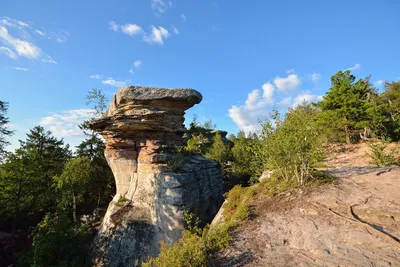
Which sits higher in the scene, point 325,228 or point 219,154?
point 219,154

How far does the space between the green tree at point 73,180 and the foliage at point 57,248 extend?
531cm

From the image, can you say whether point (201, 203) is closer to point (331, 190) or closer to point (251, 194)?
point (251, 194)

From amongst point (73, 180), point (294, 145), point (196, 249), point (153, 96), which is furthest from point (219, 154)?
point (196, 249)

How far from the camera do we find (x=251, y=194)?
8.40 meters

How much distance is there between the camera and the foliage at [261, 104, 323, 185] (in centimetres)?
765

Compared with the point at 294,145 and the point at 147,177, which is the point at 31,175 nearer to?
the point at 147,177

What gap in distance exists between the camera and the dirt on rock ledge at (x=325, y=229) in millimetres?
4125

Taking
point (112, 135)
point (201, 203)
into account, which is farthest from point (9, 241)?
point (201, 203)

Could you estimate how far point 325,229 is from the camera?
5.15 meters

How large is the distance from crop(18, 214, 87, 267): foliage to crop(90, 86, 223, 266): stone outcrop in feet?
3.47

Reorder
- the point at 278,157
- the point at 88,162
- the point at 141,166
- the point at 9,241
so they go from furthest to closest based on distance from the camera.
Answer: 1. the point at 88,162
2. the point at 9,241
3. the point at 141,166
4. the point at 278,157

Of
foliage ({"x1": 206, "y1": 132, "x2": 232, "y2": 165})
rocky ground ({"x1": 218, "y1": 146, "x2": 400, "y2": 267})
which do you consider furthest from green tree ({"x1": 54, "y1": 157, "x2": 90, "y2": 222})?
rocky ground ({"x1": 218, "y1": 146, "x2": 400, "y2": 267})

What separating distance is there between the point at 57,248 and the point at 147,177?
5549 millimetres

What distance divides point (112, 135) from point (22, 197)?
1007cm
